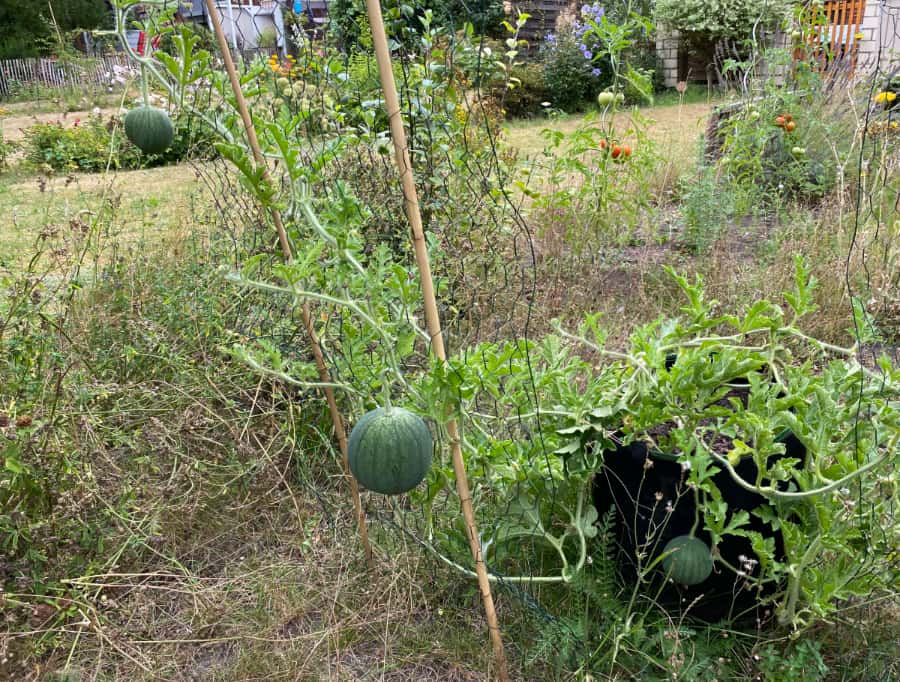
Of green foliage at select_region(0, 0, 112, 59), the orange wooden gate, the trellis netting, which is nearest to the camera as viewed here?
the trellis netting

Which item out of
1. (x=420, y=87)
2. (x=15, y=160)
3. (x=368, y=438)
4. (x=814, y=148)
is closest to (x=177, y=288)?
(x=420, y=87)

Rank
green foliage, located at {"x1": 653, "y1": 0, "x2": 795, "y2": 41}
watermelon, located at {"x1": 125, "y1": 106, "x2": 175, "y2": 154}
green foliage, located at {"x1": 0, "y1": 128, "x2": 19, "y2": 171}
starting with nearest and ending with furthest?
watermelon, located at {"x1": 125, "y1": 106, "x2": 175, "y2": 154} < green foliage, located at {"x1": 0, "y1": 128, "x2": 19, "y2": 171} < green foliage, located at {"x1": 653, "y1": 0, "x2": 795, "y2": 41}

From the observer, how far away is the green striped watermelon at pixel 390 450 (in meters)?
1.32

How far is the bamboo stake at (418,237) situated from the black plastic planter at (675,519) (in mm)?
394

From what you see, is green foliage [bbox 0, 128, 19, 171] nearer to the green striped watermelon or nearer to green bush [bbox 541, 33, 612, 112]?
green bush [bbox 541, 33, 612, 112]

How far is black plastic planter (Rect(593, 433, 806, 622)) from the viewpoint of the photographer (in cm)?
175

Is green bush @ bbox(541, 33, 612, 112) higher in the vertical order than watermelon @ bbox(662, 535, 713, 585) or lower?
higher

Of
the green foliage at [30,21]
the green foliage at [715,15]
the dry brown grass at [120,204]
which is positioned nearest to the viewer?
the dry brown grass at [120,204]

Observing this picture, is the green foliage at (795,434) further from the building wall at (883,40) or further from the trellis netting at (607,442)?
the building wall at (883,40)

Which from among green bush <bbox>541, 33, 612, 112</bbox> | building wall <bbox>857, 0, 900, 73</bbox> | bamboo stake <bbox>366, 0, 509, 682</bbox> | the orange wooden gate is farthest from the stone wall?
bamboo stake <bbox>366, 0, 509, 682</bbox>

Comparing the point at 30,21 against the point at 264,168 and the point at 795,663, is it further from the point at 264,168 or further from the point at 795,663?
the point at 795,663

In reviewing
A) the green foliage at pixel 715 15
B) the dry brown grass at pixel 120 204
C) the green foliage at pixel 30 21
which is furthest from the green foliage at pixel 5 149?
the green foliage at pixel 30 21

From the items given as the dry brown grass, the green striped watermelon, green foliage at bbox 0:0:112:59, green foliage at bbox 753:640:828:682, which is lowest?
green foliage at bbox 753:640:828:682

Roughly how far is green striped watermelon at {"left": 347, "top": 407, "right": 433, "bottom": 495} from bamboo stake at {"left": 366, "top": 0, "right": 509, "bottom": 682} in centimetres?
16
